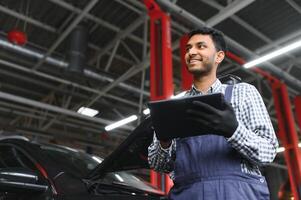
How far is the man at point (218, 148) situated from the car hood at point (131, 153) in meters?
0.18

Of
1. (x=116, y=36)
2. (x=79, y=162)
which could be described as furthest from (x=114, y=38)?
(x=79, y=162)

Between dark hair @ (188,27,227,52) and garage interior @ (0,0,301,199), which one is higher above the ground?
garage interior @ (0,0,301,199)

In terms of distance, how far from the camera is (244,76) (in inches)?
420

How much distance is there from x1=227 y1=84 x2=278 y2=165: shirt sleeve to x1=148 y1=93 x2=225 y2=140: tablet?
152mm

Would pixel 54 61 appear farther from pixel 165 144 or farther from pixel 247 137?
pixel 247 137

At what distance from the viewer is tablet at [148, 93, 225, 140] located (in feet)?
4.03

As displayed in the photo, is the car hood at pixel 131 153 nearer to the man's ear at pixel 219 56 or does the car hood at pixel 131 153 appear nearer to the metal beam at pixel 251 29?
the man's ear at pixel 219 56

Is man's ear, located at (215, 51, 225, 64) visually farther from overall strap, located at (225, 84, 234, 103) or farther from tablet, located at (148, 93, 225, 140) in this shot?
tablet, located at (148, 93, 225, 140)

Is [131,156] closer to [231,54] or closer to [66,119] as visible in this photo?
[231,54]

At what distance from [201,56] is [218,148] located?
463 millimetres

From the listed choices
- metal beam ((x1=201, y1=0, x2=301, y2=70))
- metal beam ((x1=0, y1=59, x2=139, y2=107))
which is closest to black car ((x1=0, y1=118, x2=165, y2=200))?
metal beam ((x1=201, y1=0, x2=301, y2=70))

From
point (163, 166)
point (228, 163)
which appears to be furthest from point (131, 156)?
point (228, 163)

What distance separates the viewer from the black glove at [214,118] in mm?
1228

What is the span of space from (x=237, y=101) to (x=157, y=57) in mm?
4291
